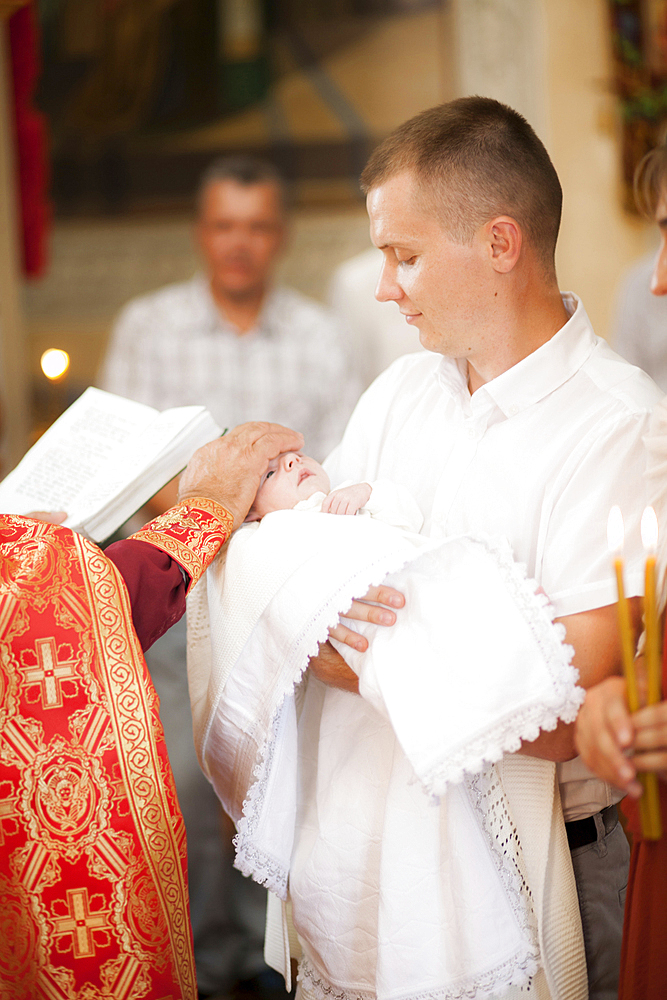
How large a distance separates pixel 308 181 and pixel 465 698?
220 inches

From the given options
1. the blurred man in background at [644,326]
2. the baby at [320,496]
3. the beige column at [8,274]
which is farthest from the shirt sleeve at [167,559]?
the beige column at [8,274]

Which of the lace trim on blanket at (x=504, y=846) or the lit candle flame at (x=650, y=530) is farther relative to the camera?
the lace trim on blanket at (x=504, y=846)

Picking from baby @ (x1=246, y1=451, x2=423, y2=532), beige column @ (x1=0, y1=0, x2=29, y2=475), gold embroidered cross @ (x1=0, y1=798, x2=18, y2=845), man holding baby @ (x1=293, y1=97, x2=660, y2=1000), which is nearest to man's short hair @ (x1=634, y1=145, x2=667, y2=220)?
man holding baby @ (x1=293, y1=97, x2=660, y2=1000)

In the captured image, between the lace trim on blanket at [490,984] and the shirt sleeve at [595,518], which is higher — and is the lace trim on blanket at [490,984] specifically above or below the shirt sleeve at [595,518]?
below

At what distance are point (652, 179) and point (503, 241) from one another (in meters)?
0.34

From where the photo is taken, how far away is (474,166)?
160 centimetres

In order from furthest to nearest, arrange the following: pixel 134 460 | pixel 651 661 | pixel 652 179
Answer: pixel 134 460 < pixel 652 179 < pixel 651 661

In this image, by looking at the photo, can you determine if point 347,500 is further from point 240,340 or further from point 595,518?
point 240,340

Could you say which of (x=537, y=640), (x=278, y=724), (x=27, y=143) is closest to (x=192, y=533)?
(x=278, y=724)

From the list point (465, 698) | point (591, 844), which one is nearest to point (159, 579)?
point (465, 698)

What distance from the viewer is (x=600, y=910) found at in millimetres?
1664

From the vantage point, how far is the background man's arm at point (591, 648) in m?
1.43

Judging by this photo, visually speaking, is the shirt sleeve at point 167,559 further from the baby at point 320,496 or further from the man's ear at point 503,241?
the man's ear at point 503,241

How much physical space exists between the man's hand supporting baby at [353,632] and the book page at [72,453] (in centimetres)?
62
